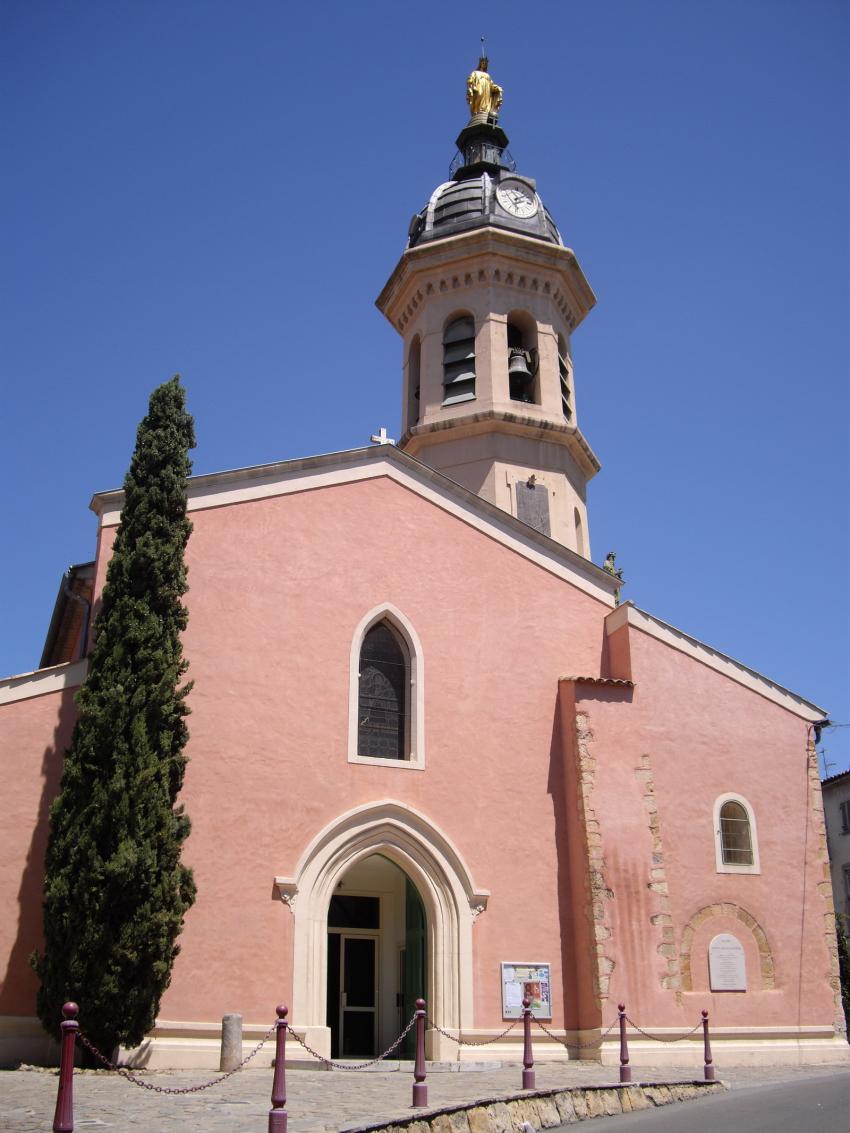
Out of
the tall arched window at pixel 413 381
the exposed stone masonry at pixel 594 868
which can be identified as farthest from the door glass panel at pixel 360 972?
the tall arched window at pixel 413 381

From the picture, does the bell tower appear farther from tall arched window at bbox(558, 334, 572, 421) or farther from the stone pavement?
the stone pavement

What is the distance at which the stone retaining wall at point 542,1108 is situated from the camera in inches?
368

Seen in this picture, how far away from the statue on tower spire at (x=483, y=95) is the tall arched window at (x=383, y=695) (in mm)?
19868

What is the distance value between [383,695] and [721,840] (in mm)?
6140

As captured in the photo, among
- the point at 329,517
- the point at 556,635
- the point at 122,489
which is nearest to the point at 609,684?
the point at 556,635

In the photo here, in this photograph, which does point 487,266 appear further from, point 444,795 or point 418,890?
point 418,890

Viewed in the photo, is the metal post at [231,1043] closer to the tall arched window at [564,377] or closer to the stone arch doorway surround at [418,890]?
the stone arch doorway surround at [418,890]

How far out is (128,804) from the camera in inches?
540

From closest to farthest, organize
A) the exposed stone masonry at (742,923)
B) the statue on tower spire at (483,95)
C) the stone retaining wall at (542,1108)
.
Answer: the stone retaining wall at (542,1108) → the exposed stone masonry at (742,923) → the statue on tower spire at (483,95)

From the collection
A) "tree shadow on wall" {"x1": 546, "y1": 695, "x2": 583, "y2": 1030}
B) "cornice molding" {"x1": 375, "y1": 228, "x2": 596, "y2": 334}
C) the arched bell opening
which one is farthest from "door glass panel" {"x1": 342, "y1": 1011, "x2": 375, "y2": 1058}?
"cornice molding" {"x1": 375, "y1": 228, "x2": 596, "y2": 334}

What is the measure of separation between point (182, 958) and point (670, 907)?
24.8 ft

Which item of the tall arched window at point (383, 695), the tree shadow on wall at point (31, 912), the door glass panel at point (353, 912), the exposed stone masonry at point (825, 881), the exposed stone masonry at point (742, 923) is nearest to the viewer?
the tree shadow on wall at point (31, 912)

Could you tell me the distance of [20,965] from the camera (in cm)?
1399

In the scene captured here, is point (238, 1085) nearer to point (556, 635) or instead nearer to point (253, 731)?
point (253, 731)
